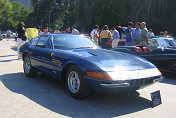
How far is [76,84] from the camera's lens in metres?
3.88

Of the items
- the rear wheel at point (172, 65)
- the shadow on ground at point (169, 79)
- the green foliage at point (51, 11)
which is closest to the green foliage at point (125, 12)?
the shadow on ground at point (169, 79)

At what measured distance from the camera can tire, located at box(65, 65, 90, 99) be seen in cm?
359

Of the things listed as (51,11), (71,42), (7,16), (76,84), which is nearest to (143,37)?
(71,42)

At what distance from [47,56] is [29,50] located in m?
1.23

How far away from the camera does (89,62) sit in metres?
3.54

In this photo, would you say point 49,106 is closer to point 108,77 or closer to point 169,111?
point 108,77

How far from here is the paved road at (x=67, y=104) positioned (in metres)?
3.21

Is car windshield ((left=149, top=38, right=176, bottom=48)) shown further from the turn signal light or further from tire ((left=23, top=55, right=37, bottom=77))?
tire ((left=23, top=55, right=37, bottom=77))

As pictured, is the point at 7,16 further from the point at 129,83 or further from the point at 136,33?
the point at 129,83

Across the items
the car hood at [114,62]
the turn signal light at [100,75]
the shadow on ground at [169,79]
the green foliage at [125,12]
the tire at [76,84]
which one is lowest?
the shadow on ground at [169,79]

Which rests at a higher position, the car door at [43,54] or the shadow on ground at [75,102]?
the car door at [43,54]

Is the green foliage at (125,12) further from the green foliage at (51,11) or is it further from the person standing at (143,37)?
the green foliage at (51,11)

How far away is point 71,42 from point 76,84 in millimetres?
1328

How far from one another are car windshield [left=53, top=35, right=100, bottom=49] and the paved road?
1014mm
